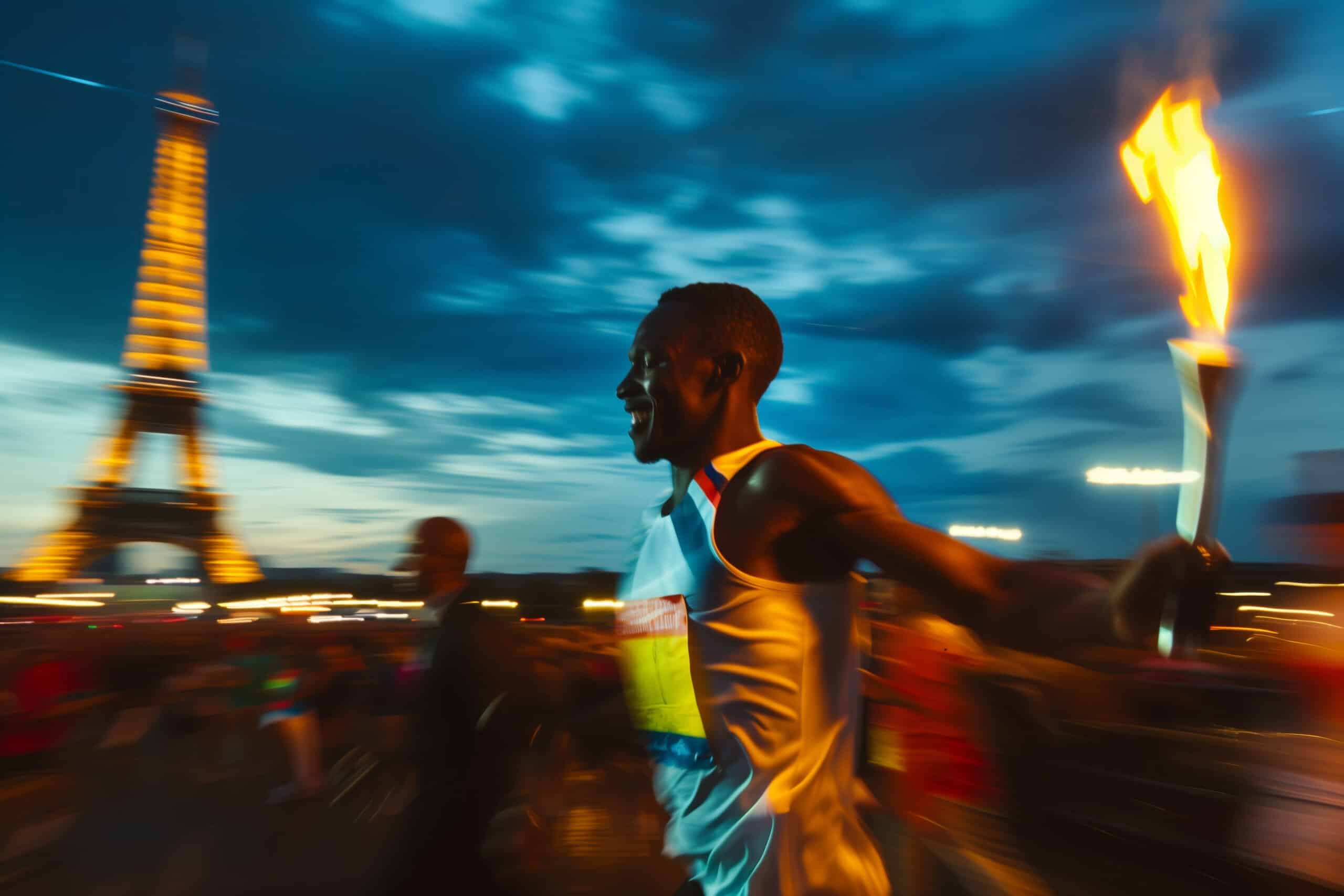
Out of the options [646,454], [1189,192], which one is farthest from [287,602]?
[1189,192]

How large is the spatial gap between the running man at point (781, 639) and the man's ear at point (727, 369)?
0.23 metres

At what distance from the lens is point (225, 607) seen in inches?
1972

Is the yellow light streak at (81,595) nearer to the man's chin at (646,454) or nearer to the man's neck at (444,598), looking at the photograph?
the man's neck at (444,598)

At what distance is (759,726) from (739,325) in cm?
84

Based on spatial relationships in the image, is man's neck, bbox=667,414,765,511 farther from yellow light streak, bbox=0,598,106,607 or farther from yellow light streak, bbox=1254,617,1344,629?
yellow light streak, bbox=0,598,106,607

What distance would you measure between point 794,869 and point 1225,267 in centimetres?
108

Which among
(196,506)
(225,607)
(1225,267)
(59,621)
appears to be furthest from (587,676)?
(225,607)

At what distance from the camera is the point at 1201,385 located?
1343 mm

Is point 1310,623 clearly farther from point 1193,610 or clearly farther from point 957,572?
point 1193,610

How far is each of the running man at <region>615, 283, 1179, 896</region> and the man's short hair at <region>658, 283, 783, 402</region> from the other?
1.01 ft

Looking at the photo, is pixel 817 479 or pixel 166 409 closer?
pixel 817 479

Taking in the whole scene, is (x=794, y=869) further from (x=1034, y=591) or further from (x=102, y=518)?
(x=102, y=518)

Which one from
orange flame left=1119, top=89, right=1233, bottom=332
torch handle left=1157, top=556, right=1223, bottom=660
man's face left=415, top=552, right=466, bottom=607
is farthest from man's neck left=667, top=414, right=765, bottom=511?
man's face left=415, top=552, right=466, bottom=607

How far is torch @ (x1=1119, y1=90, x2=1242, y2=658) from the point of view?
1.35 meters
